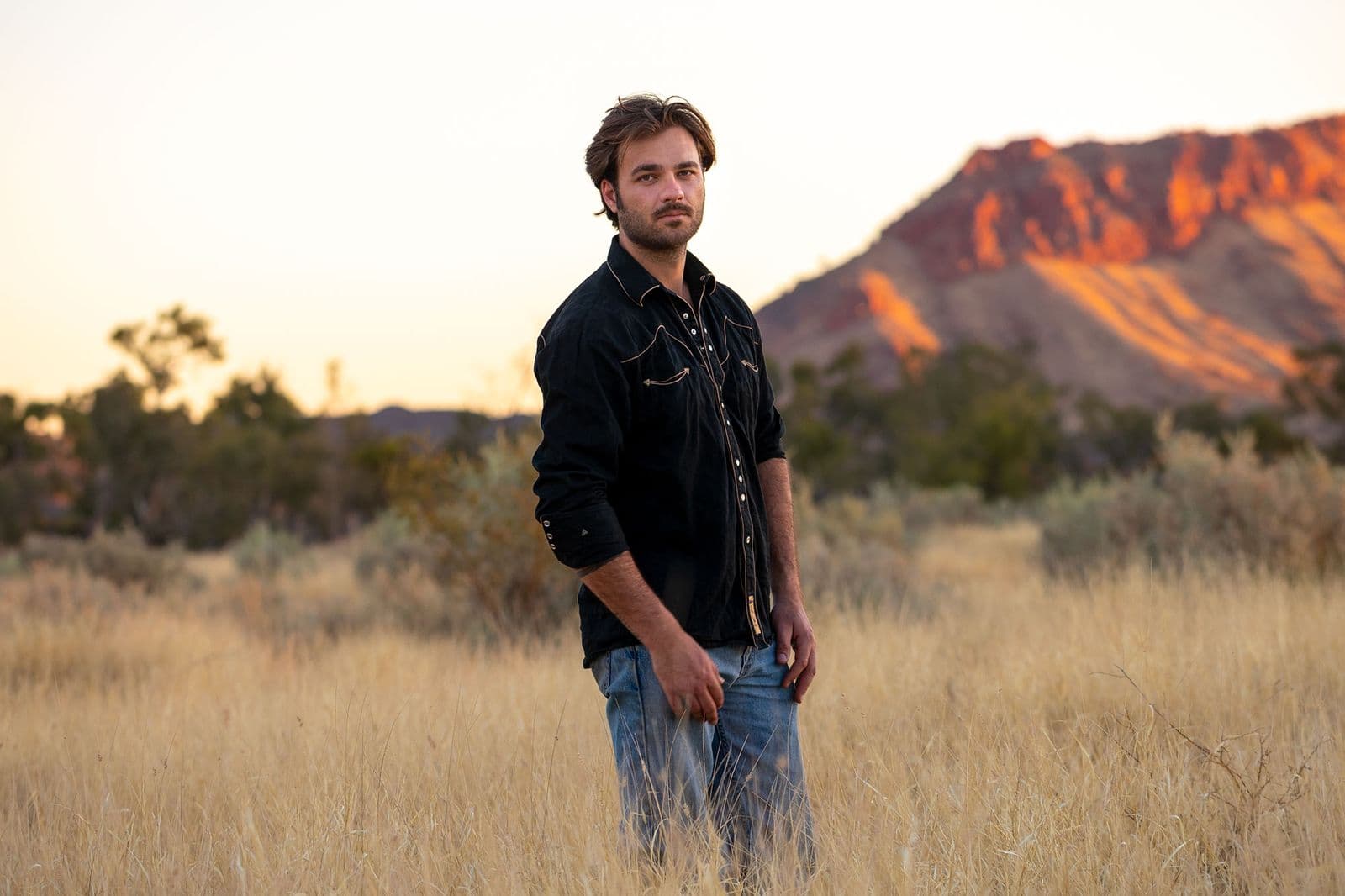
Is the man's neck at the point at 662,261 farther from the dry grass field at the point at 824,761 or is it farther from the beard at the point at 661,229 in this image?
the dry grass field at the point at 824,761

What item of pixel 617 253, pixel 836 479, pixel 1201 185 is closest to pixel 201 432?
pixel 836 479

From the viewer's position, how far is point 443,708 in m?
5.40

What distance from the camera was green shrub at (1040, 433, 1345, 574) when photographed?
953cm

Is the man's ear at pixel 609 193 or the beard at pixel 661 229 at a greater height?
the man's ear at pixel 609 193

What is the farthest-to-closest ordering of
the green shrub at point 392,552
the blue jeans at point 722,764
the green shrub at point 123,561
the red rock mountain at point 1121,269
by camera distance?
the red rock mountain at point 1121,269, the green shrub at point 123,561, the green shrub at point 392,552, the blue jeans at point 722,764

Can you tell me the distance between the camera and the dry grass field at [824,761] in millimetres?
3045

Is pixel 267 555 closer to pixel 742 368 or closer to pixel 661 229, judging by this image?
pixel 742 368

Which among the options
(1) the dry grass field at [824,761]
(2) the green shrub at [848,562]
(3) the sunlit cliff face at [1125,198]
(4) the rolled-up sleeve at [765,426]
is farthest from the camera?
(3) the sunlit cliff face at [1125,198]

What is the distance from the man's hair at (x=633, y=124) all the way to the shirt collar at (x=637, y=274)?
209mm

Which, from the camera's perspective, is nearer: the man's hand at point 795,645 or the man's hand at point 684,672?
the man's hand at point 684,672

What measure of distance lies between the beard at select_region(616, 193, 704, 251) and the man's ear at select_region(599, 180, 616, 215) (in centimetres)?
9

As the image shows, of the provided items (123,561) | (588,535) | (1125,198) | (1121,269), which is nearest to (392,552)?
(123,561)

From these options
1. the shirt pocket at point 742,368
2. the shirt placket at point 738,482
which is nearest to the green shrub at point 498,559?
the shirt pocket at point 742,368

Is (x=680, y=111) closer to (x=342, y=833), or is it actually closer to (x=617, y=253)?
(x=617, y=253)
